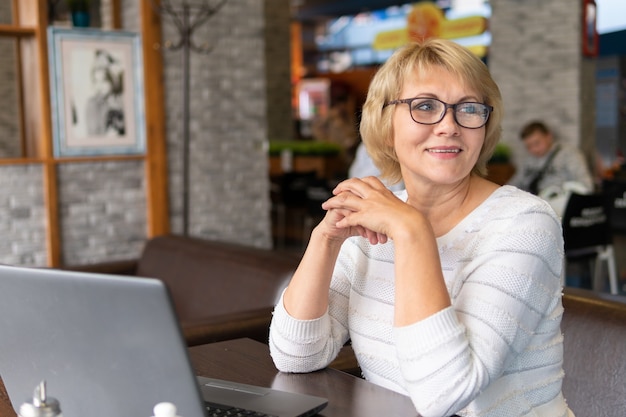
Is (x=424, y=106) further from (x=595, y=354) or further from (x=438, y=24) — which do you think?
(x=438, y=24)

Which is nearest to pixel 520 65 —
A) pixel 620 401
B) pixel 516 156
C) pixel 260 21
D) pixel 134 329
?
pixel 516 156

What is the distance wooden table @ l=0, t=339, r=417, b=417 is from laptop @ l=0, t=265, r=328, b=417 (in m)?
0.34

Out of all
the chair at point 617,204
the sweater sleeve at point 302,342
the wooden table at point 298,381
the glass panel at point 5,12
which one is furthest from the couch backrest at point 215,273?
the chair at point 617,204

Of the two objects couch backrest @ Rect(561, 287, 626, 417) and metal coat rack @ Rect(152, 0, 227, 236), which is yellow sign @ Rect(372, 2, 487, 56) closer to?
metal coat rack @ Rect(152, 0, 227, 236)

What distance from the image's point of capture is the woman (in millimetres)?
1336

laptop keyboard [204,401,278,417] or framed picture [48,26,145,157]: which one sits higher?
framed picture [48,26,145,157]

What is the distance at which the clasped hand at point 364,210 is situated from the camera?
142 cm

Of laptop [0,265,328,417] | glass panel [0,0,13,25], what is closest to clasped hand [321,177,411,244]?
laptop [0,265,328,417]

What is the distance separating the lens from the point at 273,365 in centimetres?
170

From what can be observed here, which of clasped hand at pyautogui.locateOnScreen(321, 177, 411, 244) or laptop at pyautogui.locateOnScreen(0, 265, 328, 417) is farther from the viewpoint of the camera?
clasped hand at pyautogui.locateOnScreen(321, 177, 411, 244)

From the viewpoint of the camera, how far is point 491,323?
1.36 metres

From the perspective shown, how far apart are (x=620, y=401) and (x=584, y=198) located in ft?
10.9

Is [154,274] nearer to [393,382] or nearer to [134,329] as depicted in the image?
[393,382]

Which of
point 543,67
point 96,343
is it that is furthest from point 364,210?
point 543,67
